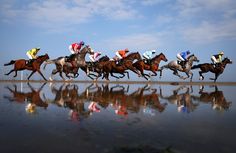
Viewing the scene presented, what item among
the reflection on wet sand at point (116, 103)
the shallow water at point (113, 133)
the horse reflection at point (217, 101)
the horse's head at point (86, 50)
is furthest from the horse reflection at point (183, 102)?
the horse's head at point (86, 50)

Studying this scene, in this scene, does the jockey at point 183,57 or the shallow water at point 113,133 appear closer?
the shallow water at point 113,133

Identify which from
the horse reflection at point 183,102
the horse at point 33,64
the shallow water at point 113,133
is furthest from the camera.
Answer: the horse at point 33,64

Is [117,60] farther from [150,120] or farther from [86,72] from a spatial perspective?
[150,120]

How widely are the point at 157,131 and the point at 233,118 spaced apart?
267cm

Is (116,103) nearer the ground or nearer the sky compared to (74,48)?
nearer the ground

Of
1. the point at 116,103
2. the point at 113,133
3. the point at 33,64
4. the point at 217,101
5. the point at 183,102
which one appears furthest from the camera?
the point at 33,64

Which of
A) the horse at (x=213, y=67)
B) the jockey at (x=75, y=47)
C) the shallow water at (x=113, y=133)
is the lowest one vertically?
the shallow water at (x=113, y=133)

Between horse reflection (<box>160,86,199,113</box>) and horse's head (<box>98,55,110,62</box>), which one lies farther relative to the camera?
horse's head (<box>98,55,110,62</box>)

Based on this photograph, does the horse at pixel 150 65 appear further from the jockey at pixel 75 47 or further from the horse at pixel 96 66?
the jockey at pixel 75 47

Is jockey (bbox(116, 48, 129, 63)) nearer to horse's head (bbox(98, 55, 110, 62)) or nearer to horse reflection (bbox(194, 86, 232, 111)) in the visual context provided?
horse's head (bbox(98, 55, 110, 62))

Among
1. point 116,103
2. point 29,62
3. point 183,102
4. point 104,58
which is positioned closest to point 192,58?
point 104,58

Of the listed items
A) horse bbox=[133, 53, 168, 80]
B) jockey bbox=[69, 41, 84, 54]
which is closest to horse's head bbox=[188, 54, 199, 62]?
horse bbox=[133, 53, 168, 80]

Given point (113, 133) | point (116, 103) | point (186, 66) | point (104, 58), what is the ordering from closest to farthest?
point (113, 133) < point (116, 103) < point (186, 66) < point (104, 58)

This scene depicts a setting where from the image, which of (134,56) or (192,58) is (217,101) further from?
(192,58)
